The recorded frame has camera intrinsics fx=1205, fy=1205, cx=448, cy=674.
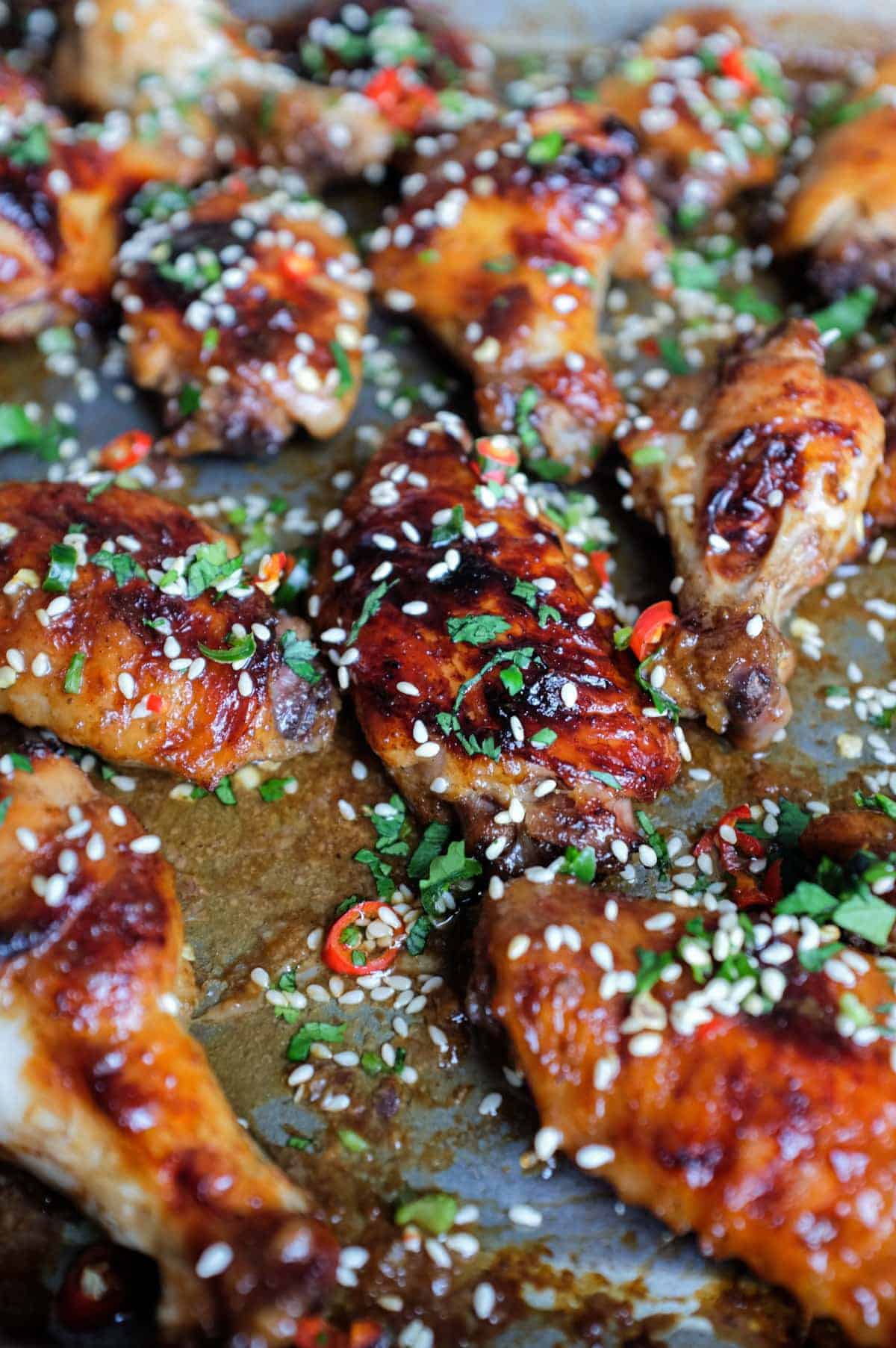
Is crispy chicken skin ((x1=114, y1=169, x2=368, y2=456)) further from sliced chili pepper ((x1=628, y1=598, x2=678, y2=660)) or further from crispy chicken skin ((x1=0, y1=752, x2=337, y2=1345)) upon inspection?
crispy chicken skin ((x1=0, y1=752, x2=337, y2=1345))

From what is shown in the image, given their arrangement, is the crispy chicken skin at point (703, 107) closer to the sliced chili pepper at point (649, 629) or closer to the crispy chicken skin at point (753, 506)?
the crispy chicken skin at point (753, 506)

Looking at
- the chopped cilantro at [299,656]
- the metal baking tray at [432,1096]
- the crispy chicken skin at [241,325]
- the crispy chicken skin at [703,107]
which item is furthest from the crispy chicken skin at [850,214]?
the chopped cilantro at [299,656]

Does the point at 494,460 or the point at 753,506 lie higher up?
the point at 753,506

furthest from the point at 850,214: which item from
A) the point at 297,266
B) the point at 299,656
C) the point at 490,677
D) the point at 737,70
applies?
the point at 299,656

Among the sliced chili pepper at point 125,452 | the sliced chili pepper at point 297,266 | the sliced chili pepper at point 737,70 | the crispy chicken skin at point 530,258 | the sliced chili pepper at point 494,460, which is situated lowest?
the sliced chili pepper at point 125,452

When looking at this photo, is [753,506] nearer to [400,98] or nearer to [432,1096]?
[432,1096]
